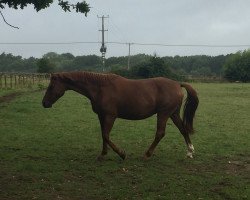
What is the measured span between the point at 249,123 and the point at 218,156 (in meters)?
6.41

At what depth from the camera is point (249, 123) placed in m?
15.7

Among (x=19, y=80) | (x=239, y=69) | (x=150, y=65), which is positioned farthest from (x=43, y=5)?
(x=239, y=69)

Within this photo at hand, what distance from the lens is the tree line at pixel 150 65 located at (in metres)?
57.1

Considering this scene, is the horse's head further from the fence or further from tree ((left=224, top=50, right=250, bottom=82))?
tree ((left=224, top=50, right=250, bottom=82))

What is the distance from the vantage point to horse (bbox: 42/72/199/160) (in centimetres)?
902

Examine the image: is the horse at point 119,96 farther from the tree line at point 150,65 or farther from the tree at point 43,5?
the tree line at point 150,65

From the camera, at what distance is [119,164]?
8.73 meters

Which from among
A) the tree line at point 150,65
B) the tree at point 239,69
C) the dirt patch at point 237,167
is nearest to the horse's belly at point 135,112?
the dirt patch at point 237,167

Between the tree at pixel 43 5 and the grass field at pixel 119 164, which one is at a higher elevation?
the tree at pixel 43 5

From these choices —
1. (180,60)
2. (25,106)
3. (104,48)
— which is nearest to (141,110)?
(25,106)

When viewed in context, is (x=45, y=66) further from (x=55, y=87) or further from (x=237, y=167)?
(x=237, y=167)

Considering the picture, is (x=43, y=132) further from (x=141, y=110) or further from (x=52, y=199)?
(x=52, y=199)

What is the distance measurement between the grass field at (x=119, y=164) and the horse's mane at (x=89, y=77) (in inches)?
61.9

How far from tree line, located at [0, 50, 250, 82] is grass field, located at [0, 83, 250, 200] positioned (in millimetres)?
42369
